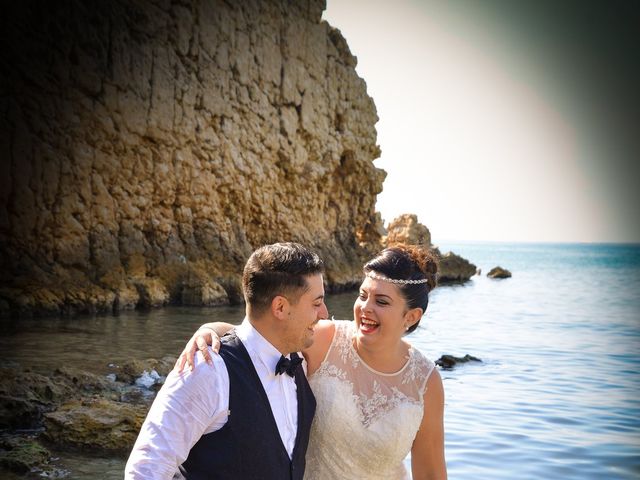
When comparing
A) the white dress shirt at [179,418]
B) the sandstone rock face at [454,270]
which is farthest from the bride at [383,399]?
the sandstone rock face at [454,270]

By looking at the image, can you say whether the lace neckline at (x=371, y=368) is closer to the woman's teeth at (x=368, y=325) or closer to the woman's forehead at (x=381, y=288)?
the woman's teeth at (x=368, y=325)

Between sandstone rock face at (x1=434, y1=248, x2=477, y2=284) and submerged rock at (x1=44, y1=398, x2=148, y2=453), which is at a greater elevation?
sandstone rock face at (x1=434, y1=248, x2=477, y2=284)

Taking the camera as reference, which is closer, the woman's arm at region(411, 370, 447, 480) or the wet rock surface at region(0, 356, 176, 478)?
the woman's arm at region(411, 370, 447, 480)

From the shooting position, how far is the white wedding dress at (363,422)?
3.46 metres

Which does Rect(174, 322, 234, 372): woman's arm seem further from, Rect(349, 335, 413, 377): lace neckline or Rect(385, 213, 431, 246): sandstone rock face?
Rect(385, 213, 431, 246): sandstone rock face

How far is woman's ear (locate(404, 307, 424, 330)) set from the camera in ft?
11.6

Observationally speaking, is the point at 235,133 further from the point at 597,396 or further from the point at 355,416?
the point at 355,416

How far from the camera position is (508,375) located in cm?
1219

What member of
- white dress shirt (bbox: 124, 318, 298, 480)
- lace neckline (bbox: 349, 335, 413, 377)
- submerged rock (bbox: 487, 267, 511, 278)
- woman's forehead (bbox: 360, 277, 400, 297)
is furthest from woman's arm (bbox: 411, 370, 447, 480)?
submerged rock (bbox: 487, 267, 511, 278)

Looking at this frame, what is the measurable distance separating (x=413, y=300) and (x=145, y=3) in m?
19.0

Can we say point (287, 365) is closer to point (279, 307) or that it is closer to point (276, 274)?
point (279, 307)

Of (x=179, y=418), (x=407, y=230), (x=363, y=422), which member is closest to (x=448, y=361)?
(x=363, y=422)


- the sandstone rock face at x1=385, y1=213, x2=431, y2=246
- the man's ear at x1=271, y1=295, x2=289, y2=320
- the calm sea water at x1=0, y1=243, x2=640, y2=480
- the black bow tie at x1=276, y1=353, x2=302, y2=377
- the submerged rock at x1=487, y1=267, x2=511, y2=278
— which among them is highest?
the sandstone rock face at x1=385, y1=213, x2=431, y2=246

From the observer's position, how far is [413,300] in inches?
138
